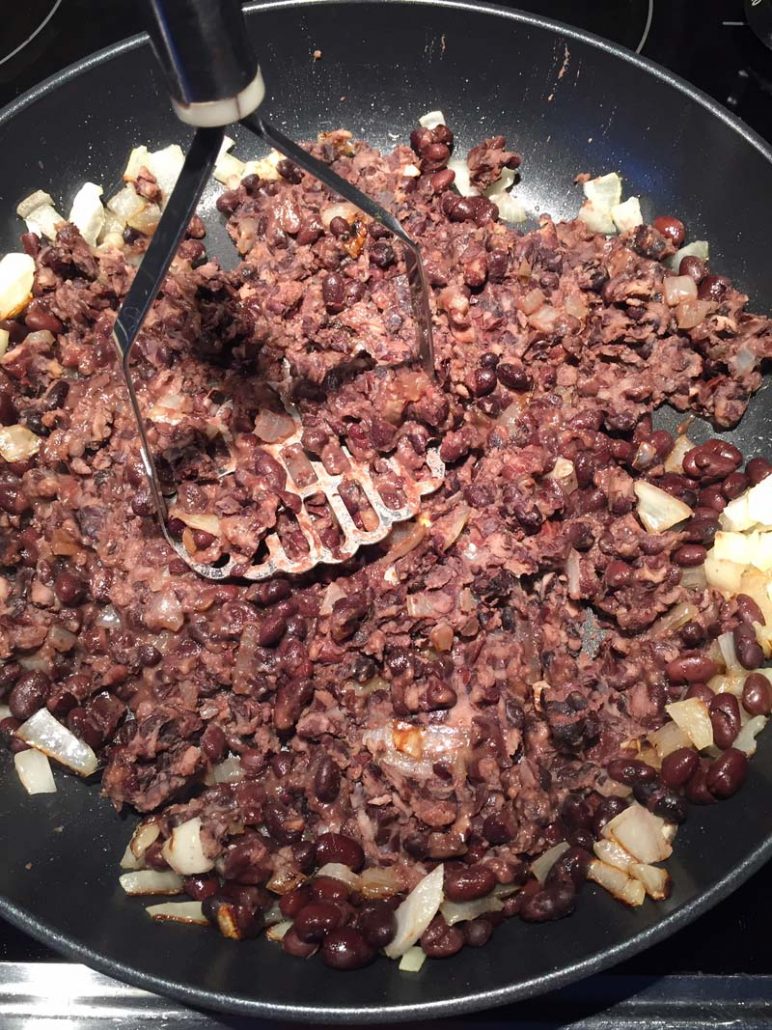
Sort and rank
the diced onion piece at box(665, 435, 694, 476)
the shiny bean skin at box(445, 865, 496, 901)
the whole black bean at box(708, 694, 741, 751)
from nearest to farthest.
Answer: the shiny bean skin at box(445, 865, 496, 901) → the whole black bean at box(708, 694, 741, 751) → the diced onion piece at box(665, 435, 694, 476)

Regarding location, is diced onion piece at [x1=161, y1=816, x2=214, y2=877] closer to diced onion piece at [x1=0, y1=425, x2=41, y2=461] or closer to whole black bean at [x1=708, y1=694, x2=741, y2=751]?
diced onion piece at [x1=0, y1=425, x2=41, y2=461]

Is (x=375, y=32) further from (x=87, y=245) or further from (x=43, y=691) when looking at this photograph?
(x=43, y=691)

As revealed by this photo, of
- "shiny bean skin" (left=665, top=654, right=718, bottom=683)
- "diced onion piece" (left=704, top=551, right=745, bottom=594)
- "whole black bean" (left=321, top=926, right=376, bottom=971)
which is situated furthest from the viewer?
"diced onion piece" (left=704, top=551, right=745, bottom=594)

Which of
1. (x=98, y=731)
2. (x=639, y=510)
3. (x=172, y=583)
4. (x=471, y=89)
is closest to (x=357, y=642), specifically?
(x=172, y=583)

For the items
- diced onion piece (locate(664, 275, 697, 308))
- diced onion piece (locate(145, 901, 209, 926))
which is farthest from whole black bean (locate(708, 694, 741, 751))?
diced onion piece (locate(145, 901, 209, 926))

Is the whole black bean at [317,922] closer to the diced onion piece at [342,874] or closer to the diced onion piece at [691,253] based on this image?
the diced onion piece at [342,874]
